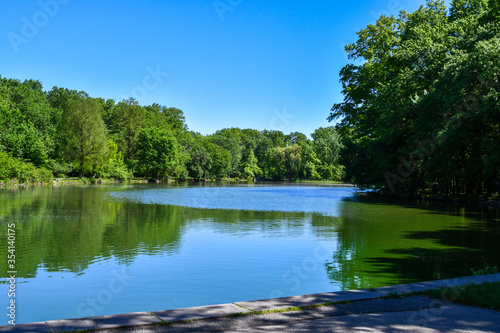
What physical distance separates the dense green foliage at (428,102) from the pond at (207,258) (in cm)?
791

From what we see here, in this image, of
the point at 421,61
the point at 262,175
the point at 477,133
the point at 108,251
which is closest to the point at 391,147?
the point at 421,61

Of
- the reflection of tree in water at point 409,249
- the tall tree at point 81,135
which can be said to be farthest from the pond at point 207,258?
the tall tree at point 81,135

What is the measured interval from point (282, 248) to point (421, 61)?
85.4 feet

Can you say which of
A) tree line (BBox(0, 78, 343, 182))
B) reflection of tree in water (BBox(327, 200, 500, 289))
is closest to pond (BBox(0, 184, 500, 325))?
reflection of tree in water (BBox(327, 200, 500, 289))

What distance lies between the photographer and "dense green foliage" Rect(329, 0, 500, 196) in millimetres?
25016

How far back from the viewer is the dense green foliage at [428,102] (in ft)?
82.1

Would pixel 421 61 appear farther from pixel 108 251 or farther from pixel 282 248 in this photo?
pixel 108 251

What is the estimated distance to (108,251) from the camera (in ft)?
39.1

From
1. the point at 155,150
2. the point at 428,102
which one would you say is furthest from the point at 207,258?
the point at 155,150

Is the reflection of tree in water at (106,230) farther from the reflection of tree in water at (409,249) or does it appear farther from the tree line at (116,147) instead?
the tree line at (116,147)

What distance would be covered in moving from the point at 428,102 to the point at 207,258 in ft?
72.0

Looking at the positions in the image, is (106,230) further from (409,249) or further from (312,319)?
(312,319)

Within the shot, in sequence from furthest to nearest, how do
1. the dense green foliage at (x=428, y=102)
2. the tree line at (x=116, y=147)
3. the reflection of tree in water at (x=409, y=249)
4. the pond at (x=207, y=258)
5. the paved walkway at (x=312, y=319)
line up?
the tree line at (x=116, y=147) → the dense green foliage at (x=428, y=102) → the reflection of tree in water at (x=409, y=249) → the pond at (x=207, y=258) → the paved walkway at (x=312, y=319)

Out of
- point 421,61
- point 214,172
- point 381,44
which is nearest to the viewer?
point 421,61
